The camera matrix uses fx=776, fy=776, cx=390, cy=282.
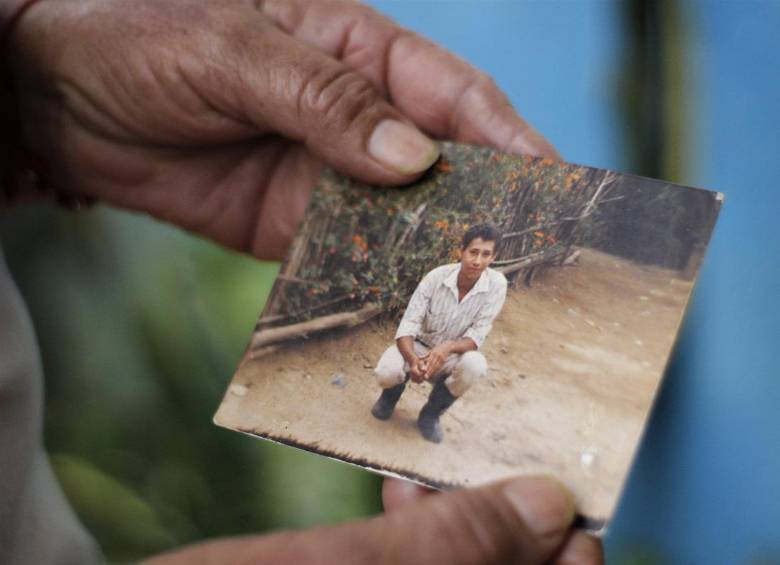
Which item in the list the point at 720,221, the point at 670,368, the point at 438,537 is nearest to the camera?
the point at 438,537

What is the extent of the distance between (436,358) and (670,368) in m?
0.76

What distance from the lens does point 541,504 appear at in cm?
60

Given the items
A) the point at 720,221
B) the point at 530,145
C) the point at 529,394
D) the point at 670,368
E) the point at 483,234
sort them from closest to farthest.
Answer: the point at 529,394 < the point at 483,234 < the point at 530,145 < the point at 720,221 < the point at 670,368

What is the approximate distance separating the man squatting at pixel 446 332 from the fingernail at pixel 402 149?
105mm

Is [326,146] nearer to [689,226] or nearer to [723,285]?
[689,226]

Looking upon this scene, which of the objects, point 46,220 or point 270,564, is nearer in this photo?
point 270,564

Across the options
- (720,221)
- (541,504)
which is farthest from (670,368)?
(541,504)

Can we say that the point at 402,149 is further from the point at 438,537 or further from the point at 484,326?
the point at 438,537

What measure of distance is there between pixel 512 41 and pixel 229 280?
2.53 feet

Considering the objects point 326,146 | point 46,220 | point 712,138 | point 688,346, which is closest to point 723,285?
point 688,346

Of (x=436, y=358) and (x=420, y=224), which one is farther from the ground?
(x=420, y=224)

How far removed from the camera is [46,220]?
1678 mm

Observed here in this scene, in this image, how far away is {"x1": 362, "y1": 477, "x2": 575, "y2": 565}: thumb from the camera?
0.56m

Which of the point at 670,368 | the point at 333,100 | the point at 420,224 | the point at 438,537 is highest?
the point at 333,100
